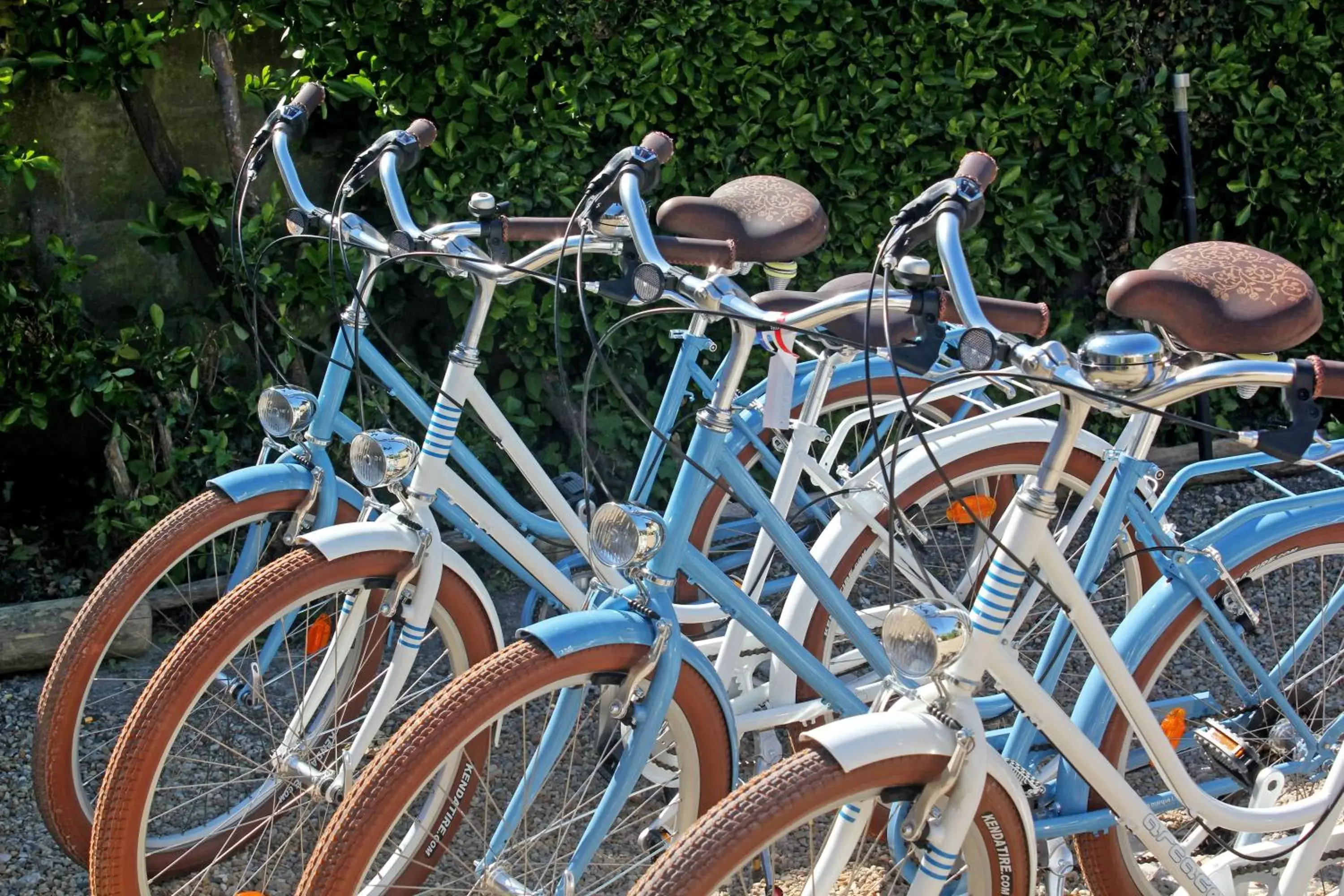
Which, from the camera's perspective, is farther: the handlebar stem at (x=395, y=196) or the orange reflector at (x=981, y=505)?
the orange reflector at (x=981, y=505)

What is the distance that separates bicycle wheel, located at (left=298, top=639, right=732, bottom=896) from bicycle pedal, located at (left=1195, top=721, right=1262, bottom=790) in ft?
2.96

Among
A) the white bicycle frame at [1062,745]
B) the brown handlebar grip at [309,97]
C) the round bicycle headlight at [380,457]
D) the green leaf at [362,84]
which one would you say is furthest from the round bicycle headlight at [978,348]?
the green leaf at [362,84]

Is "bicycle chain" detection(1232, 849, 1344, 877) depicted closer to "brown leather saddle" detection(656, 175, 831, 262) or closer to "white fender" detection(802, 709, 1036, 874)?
"white fender" detection(802, 709, 1036, 874)

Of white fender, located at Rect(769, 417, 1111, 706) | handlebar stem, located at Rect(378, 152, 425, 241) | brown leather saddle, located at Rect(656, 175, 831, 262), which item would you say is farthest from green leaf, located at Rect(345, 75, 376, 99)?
white fender, located at Rect(769, 417, 1111, 706)

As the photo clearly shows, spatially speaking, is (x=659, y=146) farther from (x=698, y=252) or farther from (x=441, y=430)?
(x=441, y=430)

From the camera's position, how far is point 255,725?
9.11 feet

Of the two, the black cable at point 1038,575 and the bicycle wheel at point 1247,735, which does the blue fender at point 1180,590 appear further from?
the black cable at point 1038,575

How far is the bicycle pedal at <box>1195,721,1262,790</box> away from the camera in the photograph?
2.53 metres

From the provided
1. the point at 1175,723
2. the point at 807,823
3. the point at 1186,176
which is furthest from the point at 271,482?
the point at 1186,176

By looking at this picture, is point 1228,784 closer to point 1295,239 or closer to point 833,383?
point 833,383

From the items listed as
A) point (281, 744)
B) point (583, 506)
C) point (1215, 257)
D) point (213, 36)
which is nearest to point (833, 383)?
point (583, 506)

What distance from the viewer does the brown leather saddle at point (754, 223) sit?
248 cm

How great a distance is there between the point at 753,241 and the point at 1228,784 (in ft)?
4.36

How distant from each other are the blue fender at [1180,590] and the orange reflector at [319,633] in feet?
4.56
